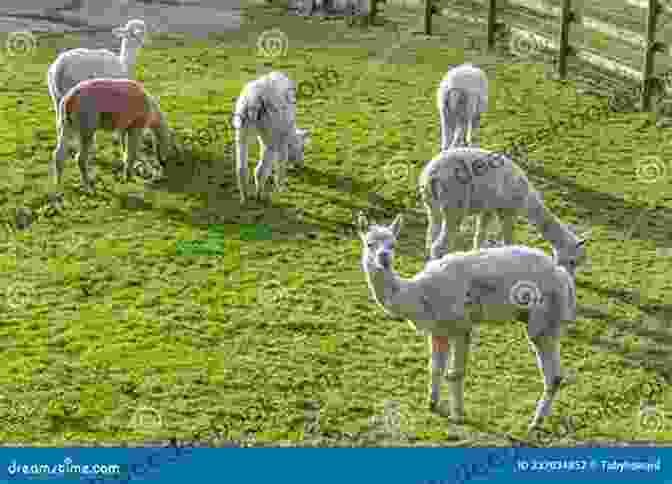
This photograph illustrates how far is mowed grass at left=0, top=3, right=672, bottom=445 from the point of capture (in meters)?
9.03

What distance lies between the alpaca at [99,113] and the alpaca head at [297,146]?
133cm

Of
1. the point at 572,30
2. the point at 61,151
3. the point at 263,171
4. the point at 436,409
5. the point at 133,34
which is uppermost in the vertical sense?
the point at 133,34

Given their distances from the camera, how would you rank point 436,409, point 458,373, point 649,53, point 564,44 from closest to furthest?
point 458,373 < point 436,409 < point 649,53 < point 564,44

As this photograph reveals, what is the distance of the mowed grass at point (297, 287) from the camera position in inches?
356

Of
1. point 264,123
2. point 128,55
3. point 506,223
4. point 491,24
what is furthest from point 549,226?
point 491,24

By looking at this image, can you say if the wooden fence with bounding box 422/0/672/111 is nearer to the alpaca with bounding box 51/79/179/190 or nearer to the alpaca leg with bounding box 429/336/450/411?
the alpaca with bounding box 51/79/179/190

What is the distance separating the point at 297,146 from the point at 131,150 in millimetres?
1572

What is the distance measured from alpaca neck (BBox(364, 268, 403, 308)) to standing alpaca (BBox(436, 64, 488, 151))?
4780 millimetres

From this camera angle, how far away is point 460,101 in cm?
1298

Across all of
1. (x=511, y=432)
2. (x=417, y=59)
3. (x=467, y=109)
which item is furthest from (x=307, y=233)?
(x=417, y=59)

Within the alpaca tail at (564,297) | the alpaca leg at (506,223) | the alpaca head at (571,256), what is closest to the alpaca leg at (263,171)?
the alpaca leg at (506,223)

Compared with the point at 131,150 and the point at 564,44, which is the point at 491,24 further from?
the point at 131,150

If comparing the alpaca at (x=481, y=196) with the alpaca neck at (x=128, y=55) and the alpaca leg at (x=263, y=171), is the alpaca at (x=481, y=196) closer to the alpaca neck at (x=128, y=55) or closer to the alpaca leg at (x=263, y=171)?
the alpaca leg at (x=263, y=171)

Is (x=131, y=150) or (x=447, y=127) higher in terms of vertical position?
(x=447, y=127)
